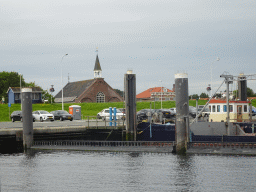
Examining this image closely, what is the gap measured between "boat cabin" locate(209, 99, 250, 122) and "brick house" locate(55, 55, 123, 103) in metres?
70.3

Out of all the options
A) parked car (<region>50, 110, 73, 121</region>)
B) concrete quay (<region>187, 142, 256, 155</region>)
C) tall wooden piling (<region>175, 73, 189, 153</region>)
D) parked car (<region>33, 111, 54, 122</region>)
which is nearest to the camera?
tall wooden piling (<region>175, 73, 189, 153</region>)

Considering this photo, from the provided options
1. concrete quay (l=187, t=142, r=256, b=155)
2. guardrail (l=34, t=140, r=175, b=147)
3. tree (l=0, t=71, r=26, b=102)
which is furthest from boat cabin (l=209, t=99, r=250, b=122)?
tree (l=0, t=71, r=26, b=102)

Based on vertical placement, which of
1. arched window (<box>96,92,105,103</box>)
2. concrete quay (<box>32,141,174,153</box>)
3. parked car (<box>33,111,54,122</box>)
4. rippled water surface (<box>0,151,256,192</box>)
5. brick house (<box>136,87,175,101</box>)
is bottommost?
rippled water surface (<box>0,151,256,192</box>)

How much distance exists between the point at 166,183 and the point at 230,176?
3.81 meters

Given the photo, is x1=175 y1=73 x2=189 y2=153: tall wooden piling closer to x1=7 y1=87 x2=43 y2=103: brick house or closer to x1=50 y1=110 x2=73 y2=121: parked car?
x1=50 y1=110 x2=73 y2=121: parked car

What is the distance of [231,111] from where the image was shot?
126ft

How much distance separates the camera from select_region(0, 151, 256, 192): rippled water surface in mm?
22422

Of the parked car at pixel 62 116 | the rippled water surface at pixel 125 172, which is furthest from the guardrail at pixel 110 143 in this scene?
the parked car at pixel 62 116

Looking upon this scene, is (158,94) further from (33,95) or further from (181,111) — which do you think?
(181,111)

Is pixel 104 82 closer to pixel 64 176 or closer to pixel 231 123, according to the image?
pixel 231 123

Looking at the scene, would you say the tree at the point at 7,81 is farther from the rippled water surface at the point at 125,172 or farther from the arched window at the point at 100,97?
the rippled water surface at the point at 125,172

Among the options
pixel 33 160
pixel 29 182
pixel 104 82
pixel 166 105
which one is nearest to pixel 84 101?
pixel 104 82

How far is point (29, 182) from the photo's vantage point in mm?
23781

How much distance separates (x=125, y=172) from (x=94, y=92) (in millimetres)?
83067
